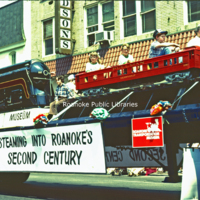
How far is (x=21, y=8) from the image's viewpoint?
78.5 feet

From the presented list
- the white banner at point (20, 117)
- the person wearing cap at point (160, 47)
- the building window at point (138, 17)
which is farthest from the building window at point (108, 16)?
the person wearing cap at point (160, 47)

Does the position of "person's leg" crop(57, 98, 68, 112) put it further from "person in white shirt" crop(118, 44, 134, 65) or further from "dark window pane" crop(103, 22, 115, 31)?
"dark window pane" crop(103, 22, 115, 31)

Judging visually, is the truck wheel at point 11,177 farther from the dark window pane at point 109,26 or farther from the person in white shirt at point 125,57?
the dark window pane at point 109,26

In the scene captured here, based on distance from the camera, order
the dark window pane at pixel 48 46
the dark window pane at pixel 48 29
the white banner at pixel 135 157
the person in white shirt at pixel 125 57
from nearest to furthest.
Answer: the white banner at pixel 135 157, the person in white shirt at pixel 125 57, the dark window pane at pixel 48 46, the dark window pane at pixel 48 29

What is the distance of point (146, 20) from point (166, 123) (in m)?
11.9

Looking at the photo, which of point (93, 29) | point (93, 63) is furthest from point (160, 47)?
point (93, 29)

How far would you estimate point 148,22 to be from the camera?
17.6 m

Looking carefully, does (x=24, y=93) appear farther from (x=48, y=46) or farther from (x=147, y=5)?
(x=48, y=46)

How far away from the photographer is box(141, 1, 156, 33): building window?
17.4 metres

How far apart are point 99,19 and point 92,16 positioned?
0.60 m

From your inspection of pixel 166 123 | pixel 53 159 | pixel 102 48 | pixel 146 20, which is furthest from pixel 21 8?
pixel 166 123

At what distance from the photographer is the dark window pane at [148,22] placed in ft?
57.0

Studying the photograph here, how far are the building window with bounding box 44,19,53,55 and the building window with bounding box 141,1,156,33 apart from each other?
20.8 ft

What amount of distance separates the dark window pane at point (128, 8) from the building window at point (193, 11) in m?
3.11
